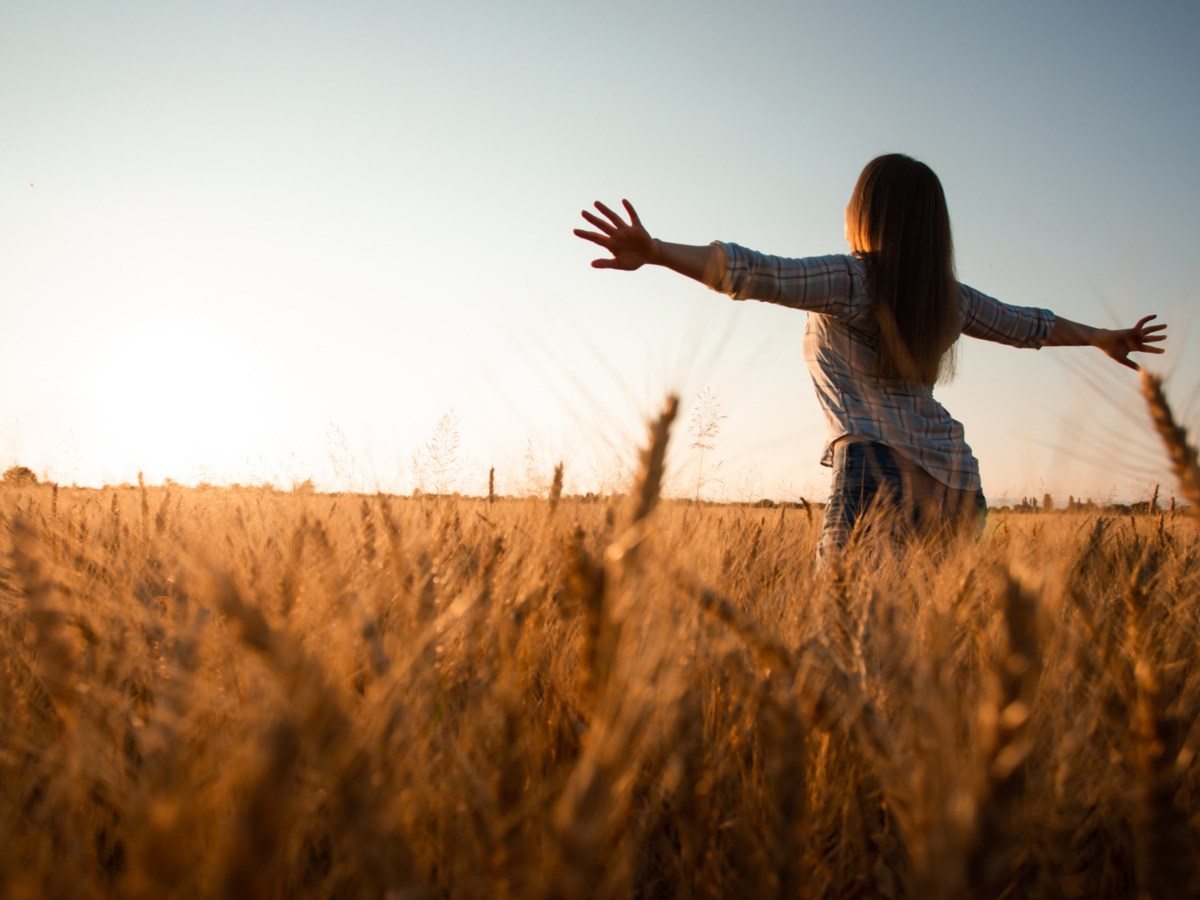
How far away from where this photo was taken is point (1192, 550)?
298 cm

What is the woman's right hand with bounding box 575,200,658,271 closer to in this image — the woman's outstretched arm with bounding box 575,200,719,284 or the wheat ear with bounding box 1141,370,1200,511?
the woman's outstretched arm with bounding box 575,200,719,284

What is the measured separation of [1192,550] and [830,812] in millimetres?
3052

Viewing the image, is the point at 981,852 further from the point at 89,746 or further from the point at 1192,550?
the point at 1192,550

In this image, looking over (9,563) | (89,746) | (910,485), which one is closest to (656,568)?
(89,746)

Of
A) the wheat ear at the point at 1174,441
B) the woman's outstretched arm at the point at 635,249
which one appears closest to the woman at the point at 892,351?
the woman's outstretched arm at the point at 635,249

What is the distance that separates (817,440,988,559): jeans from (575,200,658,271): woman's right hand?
A: 114 centimetres

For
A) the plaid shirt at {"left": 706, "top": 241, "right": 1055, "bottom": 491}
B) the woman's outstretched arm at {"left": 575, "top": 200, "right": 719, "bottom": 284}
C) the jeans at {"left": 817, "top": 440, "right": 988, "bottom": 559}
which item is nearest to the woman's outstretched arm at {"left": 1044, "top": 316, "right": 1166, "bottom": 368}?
the plaid shirt at {"left": 706, "top": 241, "right": 1055, "bottom": 491}

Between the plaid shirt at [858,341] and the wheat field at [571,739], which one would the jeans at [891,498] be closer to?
the plaid shirt at [858,341]

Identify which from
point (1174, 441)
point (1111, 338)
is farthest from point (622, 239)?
point (1111, 338)

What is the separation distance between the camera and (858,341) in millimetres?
2699

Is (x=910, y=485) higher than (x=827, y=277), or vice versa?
(x=827, y=277)

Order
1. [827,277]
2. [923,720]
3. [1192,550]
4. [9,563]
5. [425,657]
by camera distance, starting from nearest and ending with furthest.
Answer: [923,720] < [425,657] < [9,563] < [827,277] < [1192,550]

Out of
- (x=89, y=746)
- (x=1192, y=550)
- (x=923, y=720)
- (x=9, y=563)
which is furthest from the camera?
(x=1192, y=550)

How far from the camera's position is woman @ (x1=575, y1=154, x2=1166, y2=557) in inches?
99.4
